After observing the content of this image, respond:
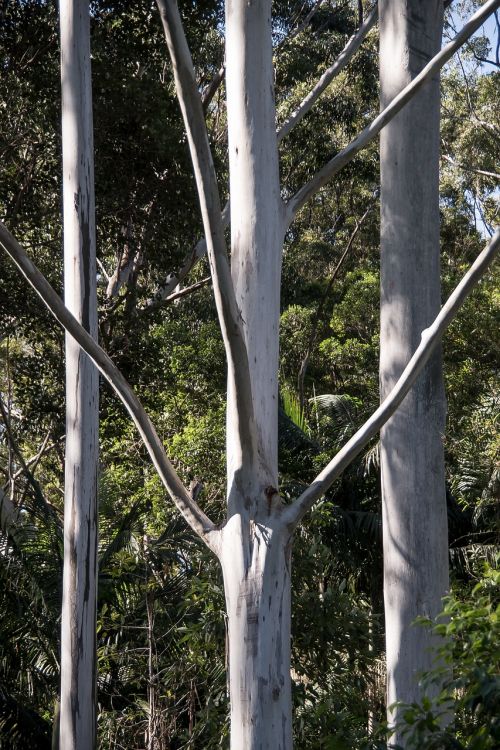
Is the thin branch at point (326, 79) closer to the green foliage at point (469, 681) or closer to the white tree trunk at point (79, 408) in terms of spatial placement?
the white tree trunk at point (79, 408)

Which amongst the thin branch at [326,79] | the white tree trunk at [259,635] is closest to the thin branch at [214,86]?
the thin branch at [326,79]

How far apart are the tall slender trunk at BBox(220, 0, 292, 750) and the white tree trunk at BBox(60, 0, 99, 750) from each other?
3.11 metres

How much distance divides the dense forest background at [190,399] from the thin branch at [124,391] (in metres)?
0.88

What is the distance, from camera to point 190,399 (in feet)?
40.5

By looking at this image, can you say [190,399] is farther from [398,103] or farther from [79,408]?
[398,103]

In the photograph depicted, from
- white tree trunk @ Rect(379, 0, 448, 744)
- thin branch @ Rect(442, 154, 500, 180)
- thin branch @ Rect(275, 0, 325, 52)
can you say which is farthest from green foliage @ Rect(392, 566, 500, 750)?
thin branch @ Rect(442, 154, 500, 180)

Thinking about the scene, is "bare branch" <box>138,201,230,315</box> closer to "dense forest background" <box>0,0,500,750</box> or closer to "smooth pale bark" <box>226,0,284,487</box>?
"dense forest background" <box>0,0,500,750</box>

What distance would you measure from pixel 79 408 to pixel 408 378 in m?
3.85

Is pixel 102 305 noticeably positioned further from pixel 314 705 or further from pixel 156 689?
pixel 314 705

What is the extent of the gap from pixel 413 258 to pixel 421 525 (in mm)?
1140

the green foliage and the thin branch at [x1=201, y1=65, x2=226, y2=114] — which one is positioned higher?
the thin branch at [x1=201, y1=65, x2=226, y2=114]

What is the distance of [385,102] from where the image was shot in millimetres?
4227

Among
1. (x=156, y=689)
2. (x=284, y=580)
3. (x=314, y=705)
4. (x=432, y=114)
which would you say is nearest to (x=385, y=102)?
(x=432, y=114)

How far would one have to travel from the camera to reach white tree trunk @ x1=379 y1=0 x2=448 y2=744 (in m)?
3.74
